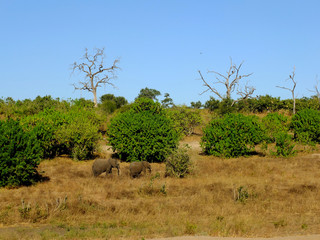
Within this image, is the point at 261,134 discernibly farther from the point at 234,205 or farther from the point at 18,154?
the point at 18,154

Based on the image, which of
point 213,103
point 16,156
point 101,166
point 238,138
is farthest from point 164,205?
point 213,103

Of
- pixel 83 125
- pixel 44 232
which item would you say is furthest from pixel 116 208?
pixel 83 125

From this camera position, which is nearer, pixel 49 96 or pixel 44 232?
pixel 44 232

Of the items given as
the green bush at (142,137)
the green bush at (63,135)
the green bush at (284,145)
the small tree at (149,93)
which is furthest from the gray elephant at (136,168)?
the small tree at (149,93)

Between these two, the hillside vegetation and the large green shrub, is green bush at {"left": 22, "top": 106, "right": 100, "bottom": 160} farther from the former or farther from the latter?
the large green shrub

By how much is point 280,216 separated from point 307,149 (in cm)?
1922

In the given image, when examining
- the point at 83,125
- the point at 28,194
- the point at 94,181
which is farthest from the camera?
the point at 83,125

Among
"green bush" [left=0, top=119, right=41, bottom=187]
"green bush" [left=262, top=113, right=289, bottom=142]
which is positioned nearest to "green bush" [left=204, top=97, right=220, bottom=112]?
"green bush" [left=262, top=113, right=289, bottom=142]

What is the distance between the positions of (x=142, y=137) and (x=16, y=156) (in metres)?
9.25

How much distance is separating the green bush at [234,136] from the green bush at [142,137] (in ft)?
12.0

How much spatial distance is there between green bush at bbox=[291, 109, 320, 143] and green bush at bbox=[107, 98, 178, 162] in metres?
13.2

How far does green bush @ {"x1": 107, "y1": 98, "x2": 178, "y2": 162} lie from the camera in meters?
24.9

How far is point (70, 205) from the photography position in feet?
45.4

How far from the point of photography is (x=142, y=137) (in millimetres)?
24828
